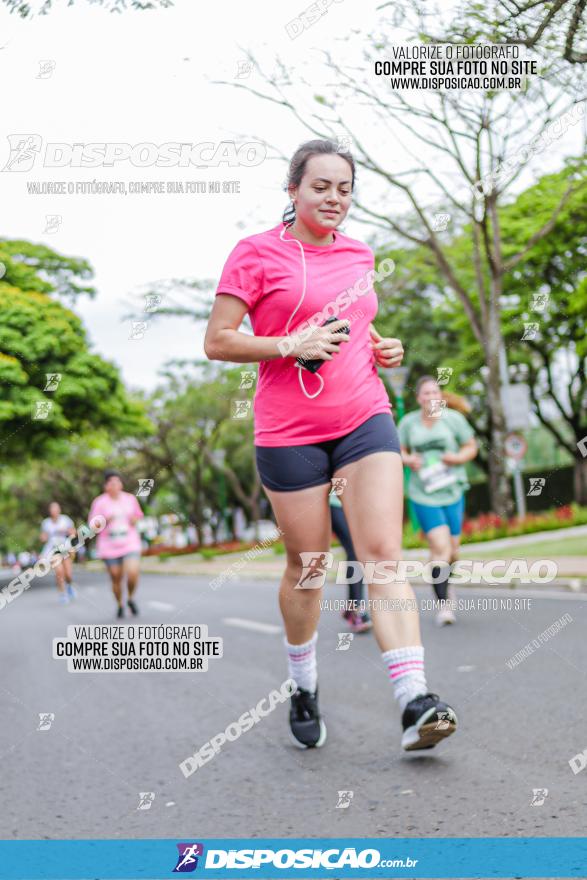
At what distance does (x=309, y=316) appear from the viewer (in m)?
2.76

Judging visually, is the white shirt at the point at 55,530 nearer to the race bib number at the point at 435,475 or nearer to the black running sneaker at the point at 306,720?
the race bib number at the point at 435,475

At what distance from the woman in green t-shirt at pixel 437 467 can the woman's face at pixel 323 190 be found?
3.86 meters

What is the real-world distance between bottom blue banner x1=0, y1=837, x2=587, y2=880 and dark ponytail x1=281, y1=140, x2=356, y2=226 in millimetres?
1563

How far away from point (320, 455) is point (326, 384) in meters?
0.21

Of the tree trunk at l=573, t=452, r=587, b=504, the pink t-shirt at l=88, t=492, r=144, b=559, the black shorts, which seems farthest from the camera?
the tree trunk at l=573, t=452, r=587, b=504

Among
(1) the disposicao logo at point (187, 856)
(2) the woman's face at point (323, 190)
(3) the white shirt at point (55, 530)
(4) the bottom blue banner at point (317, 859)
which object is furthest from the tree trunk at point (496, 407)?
(1) the disposicao logo at point (187, 856)

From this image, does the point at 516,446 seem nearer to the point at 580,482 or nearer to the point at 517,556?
the point at 517,556

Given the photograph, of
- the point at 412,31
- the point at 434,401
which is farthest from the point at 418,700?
the point at 434,401

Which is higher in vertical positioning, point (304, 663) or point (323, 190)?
point (323, 190)

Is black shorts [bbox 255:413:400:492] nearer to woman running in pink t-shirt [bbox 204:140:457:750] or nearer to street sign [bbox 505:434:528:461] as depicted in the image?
woman running in pink t-shirt [bbox 204:140:457:750]

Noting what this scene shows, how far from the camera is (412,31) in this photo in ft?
9.01

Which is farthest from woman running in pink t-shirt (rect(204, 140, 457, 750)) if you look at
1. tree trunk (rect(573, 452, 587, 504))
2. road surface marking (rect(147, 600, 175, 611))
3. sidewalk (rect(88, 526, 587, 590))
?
tree trunk (rect(573, 452, 587, 504))

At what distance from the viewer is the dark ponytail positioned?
109 inches

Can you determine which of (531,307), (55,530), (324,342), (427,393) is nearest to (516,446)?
(55,530)
